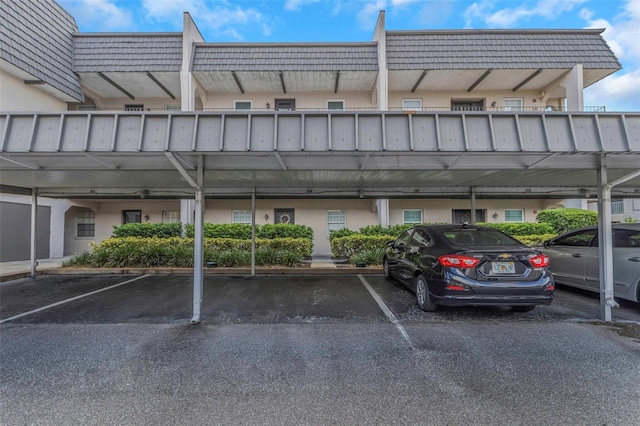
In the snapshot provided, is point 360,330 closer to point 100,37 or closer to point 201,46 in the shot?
point 201,46

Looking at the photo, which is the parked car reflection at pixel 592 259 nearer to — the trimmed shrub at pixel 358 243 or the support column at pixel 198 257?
the trimmed shrub at pixel 358 243

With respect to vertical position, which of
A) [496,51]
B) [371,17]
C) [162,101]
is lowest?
[162,101]

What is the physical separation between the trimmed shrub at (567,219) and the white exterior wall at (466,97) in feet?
16.1

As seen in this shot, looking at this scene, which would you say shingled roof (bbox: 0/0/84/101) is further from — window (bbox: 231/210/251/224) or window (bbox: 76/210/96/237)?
window (bbox: 231/210/251/224)

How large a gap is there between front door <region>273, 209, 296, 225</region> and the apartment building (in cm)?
5

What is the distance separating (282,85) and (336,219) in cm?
636

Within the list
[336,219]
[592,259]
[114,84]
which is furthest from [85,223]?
[592,259]

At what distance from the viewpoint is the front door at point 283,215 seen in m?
13.6

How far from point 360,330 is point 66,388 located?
335cm

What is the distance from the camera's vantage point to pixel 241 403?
8.71 feet

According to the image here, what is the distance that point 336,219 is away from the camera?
1346 centimetres

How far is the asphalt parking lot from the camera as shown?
2.54 m

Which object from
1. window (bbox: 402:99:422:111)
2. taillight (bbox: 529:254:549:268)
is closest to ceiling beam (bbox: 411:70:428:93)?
window (bbox: 402:99:422:111)

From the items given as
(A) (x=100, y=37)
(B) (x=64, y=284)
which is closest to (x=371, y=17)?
(A) (x=100, y=37)
